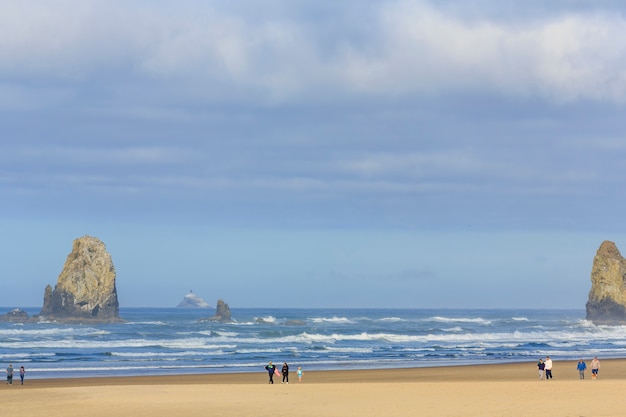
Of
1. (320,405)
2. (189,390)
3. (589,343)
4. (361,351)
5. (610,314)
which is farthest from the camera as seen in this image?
(610,314)

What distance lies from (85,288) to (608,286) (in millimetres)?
77776

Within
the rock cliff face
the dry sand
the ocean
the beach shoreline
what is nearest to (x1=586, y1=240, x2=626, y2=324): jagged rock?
the ocean

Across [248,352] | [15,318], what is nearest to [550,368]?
[248,352]

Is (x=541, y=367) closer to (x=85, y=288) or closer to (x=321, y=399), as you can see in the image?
(x=321, y=399)

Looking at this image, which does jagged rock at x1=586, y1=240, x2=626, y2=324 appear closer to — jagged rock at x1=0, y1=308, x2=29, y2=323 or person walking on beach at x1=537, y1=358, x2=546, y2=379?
jagged rock at x1=0, y1=308, x2=29, y2=323

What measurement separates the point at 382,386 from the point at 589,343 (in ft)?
156

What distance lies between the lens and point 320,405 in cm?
2750

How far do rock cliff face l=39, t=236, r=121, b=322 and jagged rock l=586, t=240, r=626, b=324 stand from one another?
72.1m

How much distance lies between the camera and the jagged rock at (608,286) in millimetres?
131625

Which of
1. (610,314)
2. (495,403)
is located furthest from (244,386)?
(610,314)

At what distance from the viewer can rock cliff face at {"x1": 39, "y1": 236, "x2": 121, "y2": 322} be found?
4424 inches

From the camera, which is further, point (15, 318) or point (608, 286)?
point (608, 286)

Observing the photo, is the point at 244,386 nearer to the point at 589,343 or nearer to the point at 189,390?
the point at 189,390

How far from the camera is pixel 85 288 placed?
114 metres
